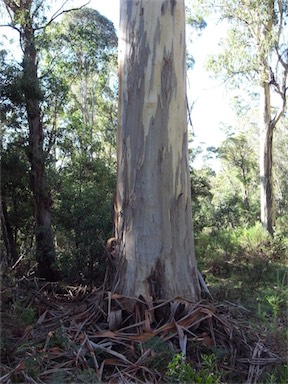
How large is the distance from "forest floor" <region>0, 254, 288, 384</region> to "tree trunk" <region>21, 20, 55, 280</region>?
3.80 metres

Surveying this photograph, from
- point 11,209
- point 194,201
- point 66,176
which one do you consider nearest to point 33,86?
point 66,176

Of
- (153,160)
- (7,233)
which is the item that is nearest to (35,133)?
(7,233)

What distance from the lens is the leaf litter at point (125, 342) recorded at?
124 inches

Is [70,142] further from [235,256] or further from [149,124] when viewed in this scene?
[149,124]

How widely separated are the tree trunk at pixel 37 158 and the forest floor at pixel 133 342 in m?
3.80

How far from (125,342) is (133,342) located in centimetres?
7

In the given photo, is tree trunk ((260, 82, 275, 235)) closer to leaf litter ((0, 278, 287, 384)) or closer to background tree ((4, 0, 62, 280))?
background tree ((4, 0, 62, 280))

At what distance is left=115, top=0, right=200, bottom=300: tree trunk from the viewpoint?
413 centimetres

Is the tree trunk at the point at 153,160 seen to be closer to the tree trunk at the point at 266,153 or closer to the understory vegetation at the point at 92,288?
the understory vegetation at the point at 92,288

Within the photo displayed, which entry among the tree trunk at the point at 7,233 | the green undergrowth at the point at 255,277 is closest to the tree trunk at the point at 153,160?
the green undergrowth at the point at 255,277

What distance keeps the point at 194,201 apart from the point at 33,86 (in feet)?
19.6

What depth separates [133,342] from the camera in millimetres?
3529

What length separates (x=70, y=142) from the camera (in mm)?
10273

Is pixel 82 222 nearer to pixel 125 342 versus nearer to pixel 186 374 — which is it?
pixel 125 342
